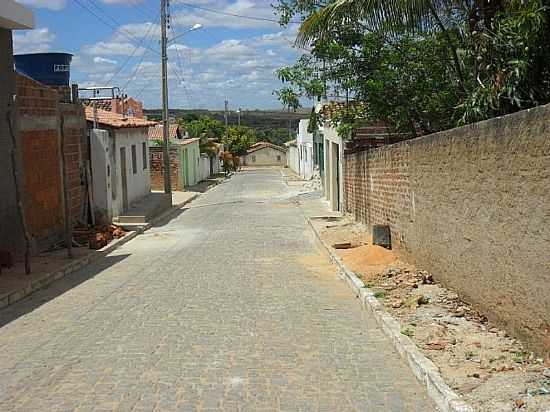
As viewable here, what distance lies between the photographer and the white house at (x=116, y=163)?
20.6 metres

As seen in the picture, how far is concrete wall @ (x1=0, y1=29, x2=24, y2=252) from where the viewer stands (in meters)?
13.6

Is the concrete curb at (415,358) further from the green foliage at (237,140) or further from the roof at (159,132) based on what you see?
the green foliage at (237,140)

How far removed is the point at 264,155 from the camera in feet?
363

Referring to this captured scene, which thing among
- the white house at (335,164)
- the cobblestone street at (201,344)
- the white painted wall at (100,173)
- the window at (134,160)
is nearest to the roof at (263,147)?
the white house at (335,164)

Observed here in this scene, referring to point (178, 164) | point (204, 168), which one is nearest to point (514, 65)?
point (178, 164)

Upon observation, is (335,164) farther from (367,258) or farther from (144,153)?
(367,258)

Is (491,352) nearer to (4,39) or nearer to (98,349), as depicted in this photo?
(98,349)

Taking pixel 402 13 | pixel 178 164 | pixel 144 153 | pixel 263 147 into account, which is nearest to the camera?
pixel 402 13

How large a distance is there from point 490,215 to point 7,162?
9.76m

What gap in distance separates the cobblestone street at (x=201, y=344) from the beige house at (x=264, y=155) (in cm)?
9533

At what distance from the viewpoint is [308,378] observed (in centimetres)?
632

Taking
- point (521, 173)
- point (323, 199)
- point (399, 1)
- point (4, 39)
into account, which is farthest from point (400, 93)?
point (323, 199)

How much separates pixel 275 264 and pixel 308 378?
753cm

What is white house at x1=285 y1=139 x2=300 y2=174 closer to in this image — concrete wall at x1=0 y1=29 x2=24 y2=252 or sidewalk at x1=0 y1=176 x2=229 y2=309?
sidewalk at x1=0 y1=176 x2=229 y2=309
